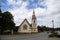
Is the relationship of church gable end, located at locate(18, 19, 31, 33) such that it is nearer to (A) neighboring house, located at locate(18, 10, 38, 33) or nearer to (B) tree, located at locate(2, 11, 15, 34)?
(A) neighboring house, located at locate(18, 10, 38, 33)

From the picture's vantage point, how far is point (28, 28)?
87.2 metres

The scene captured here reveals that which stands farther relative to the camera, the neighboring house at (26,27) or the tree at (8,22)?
the neighboring house at (26,27)

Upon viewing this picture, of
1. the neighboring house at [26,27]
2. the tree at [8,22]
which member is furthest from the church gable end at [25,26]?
the tree at [8,22]

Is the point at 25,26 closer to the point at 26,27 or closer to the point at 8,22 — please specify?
the point at 26,27

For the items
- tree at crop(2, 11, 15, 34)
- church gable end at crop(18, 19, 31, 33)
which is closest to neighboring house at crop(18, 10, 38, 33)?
church gable end at crop(18, 19, 31, 33)

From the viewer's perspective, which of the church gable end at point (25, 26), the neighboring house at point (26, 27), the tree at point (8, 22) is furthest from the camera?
the church gable end at point (25, 26)

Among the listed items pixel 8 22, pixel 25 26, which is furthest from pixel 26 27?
pixel 8 22

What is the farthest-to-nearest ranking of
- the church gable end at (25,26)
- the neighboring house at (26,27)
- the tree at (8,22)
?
the church gable end at (25,26)
the neighboring house at (26,27)
the tree at (8,22)

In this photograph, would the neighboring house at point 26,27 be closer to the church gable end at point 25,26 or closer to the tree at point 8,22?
the church gable end at point 25,26

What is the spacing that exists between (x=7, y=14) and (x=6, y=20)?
3576 mm

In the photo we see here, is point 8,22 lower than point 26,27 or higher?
higher

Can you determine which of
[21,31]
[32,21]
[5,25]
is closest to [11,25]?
[5,25]

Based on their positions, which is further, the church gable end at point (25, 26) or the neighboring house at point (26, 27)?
the church gable end at point (25, 26)

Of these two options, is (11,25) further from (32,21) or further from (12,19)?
(32,21)
